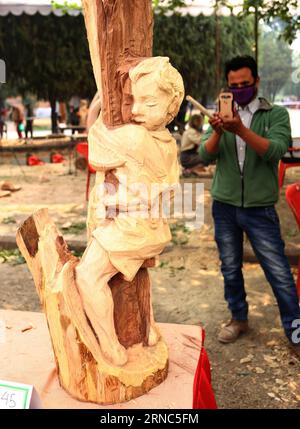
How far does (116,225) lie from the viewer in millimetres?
1539

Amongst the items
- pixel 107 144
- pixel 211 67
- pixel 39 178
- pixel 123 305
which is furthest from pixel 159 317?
pixel 211 67

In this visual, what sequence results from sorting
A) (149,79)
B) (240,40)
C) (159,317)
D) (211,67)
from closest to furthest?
(149,79) → (159,317) → (211,67) → (240,40)

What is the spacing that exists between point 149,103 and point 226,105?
35.2 inches

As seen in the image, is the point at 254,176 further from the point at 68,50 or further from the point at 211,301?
the point at 68,50

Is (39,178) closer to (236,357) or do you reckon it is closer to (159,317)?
(159,317)

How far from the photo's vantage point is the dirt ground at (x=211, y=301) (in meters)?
2.44

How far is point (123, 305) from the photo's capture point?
1.65m

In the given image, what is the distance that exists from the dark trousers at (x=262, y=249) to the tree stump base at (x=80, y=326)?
956 mm

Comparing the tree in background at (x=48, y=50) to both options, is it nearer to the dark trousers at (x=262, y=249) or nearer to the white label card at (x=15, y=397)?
the dark trousers at (x=262, y=249)

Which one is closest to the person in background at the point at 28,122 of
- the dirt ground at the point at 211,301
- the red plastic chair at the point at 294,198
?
the dirt ground at the point at 211,301

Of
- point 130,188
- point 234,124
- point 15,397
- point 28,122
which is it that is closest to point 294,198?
point 234,124

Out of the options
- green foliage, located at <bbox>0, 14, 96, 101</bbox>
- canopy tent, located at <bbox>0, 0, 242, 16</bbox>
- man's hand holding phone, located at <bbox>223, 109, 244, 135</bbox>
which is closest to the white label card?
man's hand holding phone, located at <bbox>223, 109, 244, 135</bbox>

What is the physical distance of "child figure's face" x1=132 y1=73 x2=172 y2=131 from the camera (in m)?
1.45

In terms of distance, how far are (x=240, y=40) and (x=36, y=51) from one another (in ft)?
20.0
